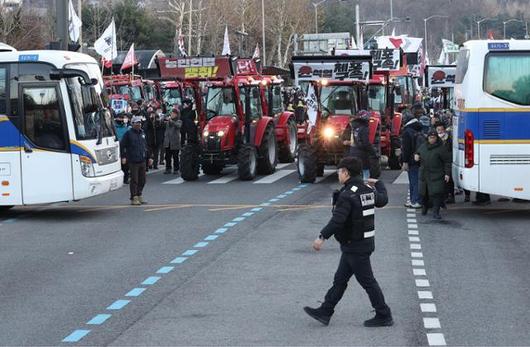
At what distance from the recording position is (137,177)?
21.7m

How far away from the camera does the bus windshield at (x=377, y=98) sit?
93.7 ft

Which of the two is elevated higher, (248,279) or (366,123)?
(366,123)

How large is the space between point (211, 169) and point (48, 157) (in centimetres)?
984

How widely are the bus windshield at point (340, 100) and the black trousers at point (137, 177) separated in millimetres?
6325

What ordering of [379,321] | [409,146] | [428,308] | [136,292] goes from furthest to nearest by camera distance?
[409,146] → [136,292] → [428,308] → [379,321]

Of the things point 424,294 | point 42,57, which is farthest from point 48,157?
point 424,294

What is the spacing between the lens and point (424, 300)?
12109mm

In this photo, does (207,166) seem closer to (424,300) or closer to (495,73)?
(495,73)

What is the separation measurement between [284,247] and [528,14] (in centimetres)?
14034

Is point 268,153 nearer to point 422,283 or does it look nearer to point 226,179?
point 226,179

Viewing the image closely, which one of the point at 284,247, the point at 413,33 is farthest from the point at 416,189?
the point at 413,33

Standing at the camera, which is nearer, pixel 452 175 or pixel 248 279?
pixel 248 279

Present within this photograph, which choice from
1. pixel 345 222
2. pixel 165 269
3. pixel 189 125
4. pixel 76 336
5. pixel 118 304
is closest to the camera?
pixel 76 336

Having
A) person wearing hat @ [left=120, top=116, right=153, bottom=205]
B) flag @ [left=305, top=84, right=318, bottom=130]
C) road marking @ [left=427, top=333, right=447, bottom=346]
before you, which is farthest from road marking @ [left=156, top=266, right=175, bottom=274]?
flag @ [left=305, top=84, right=318, bottom=130]
